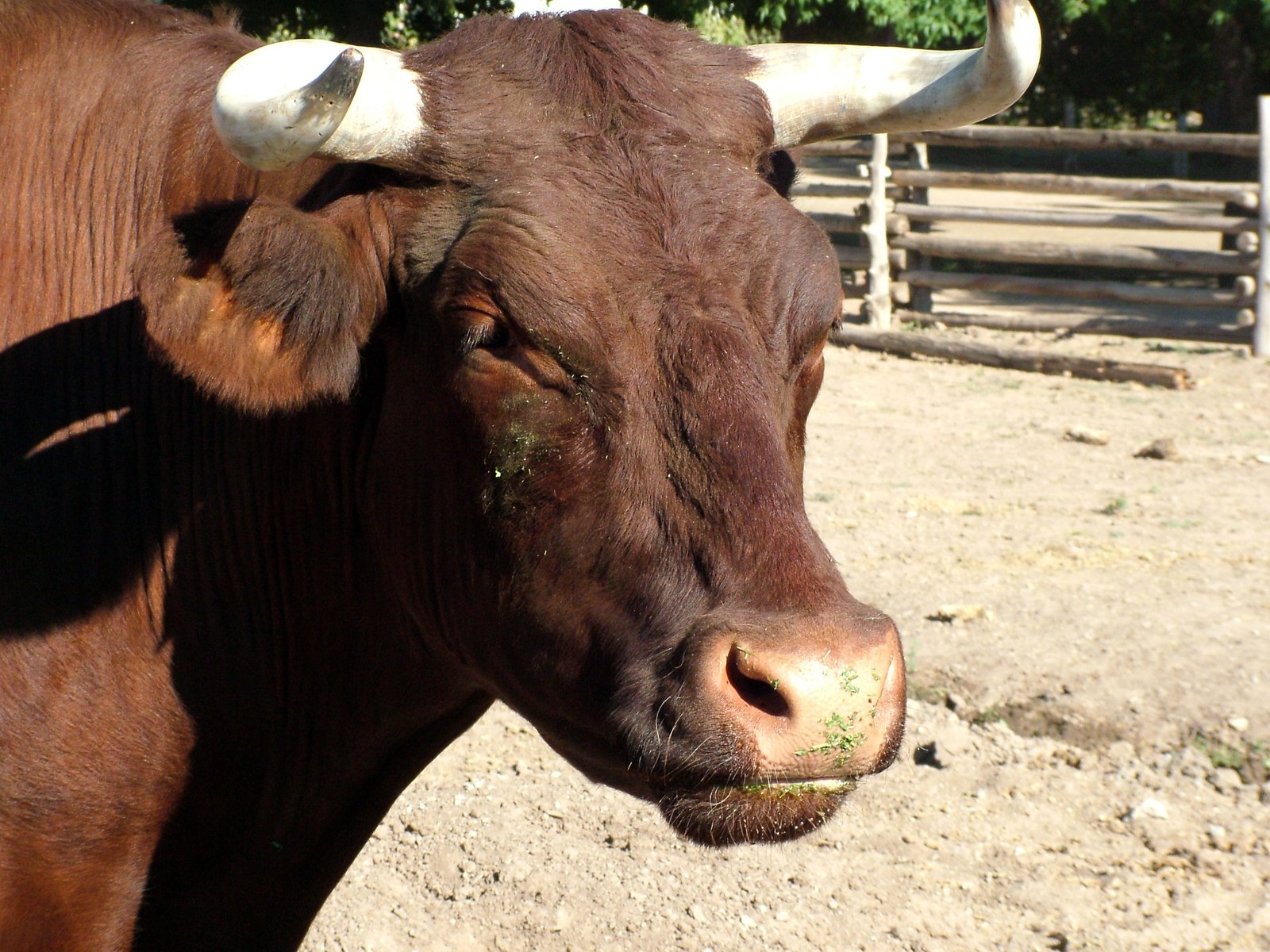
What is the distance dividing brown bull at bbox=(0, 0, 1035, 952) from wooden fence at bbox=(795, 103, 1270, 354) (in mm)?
11382

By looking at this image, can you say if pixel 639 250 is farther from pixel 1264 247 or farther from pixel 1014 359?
pixel 1264 247

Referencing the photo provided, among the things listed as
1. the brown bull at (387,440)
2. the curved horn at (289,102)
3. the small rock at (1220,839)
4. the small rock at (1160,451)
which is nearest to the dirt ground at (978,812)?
the small rock at (1220,839)

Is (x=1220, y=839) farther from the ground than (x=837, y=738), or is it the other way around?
(x=837, y=738)

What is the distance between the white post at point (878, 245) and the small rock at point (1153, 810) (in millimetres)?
10256

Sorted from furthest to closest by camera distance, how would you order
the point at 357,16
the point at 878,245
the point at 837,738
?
the point at 878,245, the point at 357,16, the point at 837,738

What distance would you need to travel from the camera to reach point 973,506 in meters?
7.75

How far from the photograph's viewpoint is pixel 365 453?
2.53 meters

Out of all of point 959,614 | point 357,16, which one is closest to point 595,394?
point 959,614

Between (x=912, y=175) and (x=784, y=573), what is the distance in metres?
13.7

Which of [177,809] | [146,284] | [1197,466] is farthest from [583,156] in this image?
[1197,466]

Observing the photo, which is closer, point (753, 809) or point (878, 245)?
point (753, 809)

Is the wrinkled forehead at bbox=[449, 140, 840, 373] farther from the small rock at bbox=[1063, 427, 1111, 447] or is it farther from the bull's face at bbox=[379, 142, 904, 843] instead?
the small rock at bbox=[1063, 427, 1111, 447]

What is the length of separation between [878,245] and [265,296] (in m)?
12.9

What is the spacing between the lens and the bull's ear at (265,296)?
224 cm
